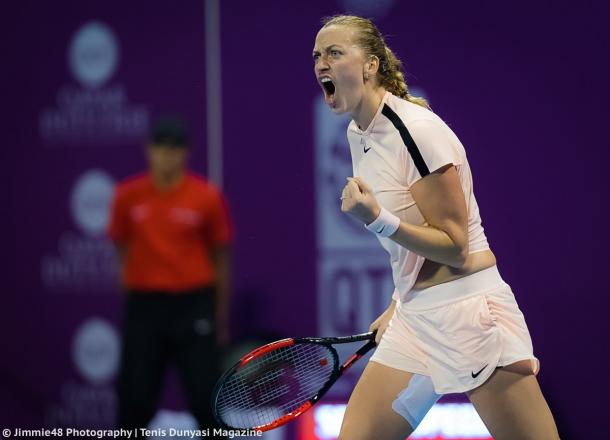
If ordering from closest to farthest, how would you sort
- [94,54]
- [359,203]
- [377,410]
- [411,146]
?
1. [359,203]
2. [411,146]
3. [377,410]
4. [94,54]

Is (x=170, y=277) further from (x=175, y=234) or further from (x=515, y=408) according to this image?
(x=515, y=408)

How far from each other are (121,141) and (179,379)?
1.21 m

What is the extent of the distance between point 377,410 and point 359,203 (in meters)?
0.65

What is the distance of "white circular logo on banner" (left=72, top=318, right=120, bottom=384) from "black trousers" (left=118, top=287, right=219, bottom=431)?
507 millimetres

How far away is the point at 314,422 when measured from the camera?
4605mm

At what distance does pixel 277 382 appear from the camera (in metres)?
3.27

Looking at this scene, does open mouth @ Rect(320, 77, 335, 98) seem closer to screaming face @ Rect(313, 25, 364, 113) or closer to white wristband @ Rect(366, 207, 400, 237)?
screaming face @ Rect(313, 25, 364, 113)

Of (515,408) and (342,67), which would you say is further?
(342,67)

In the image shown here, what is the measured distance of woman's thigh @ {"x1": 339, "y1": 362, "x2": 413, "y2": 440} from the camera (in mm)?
2801

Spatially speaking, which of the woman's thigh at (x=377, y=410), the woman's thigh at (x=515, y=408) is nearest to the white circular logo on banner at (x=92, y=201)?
the woman's thigh at (x=377, y=410)

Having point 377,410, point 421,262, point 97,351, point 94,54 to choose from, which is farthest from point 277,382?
point 94,54

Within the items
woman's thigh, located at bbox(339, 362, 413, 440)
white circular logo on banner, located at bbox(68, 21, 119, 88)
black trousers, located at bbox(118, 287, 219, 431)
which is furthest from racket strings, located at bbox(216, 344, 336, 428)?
white circular logo on banner, located at bbox(68, 21, 119, 88)

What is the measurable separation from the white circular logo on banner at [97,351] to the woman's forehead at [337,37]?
103 inches

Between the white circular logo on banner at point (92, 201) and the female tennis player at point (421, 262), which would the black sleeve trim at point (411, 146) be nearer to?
the female tennis player at point (421, 262)
